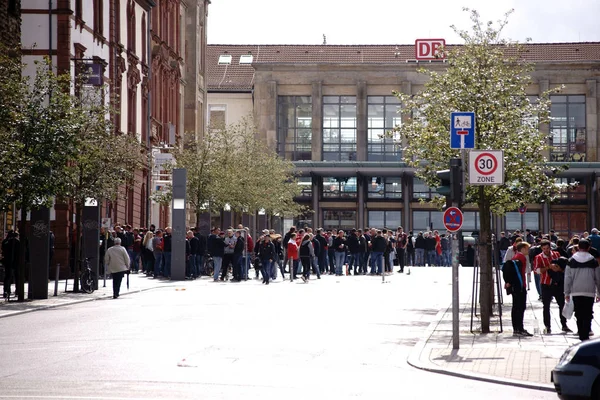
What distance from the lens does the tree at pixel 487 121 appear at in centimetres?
2427

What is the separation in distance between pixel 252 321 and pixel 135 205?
29890 mm

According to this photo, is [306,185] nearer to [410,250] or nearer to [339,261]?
[410,250]

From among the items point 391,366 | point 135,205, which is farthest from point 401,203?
point 391,366

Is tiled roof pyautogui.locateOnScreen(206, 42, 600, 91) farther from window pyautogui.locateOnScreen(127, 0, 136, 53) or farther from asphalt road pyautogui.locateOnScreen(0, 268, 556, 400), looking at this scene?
asphalt road pyautogui.locateOnScreen(0, 268, 556, 400)

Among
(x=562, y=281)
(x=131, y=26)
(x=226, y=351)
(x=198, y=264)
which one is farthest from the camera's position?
(x=131, y=26)

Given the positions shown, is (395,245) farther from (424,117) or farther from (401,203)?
(424,117)

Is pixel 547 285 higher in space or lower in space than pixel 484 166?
lower

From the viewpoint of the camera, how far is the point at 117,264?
99.2ft

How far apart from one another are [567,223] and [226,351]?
63.5 metres

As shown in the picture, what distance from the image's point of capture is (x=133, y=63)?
168ft

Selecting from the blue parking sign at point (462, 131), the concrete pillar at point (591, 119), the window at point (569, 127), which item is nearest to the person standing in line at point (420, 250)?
the window at point (569, 127)

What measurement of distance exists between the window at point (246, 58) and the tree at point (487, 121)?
6405cm

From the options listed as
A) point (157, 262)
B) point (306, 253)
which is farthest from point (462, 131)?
point (157, 262)

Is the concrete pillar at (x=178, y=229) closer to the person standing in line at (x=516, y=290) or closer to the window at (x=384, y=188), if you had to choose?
the person standing in line at (x=516, y=290)
